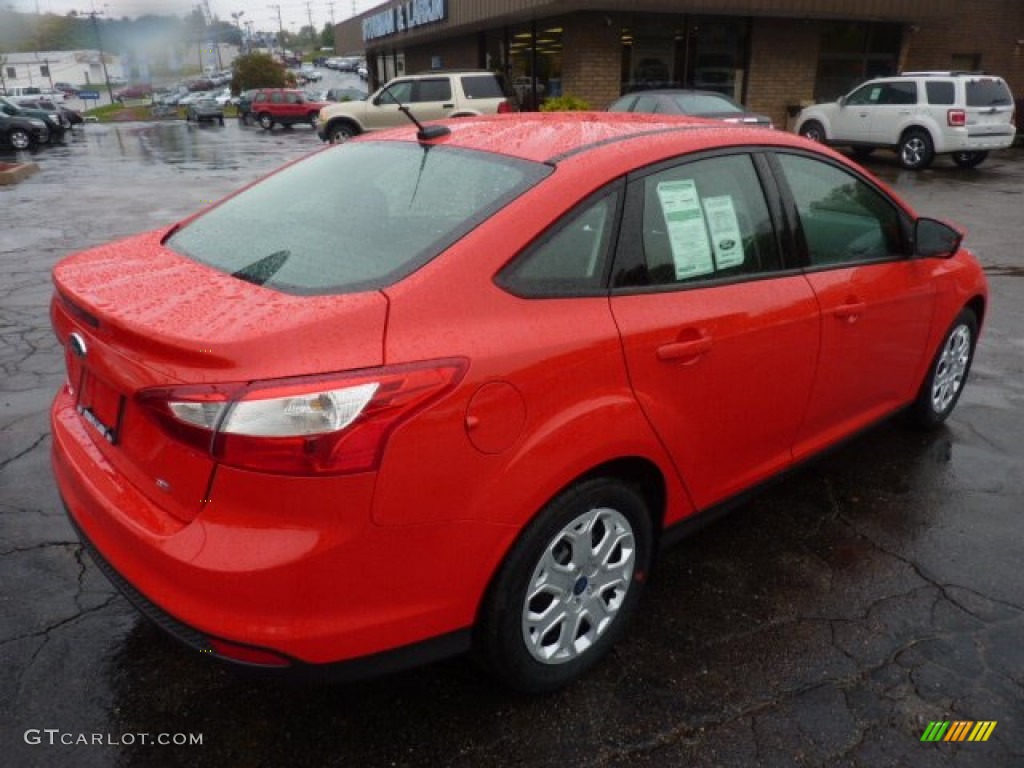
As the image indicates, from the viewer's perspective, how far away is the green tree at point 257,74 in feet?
189

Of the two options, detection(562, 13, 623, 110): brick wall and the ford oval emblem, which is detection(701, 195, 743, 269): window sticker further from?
detection(562, 13, 623, 110): brick wall

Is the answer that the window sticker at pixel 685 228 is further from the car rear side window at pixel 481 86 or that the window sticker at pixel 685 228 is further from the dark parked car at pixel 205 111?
the dark parked car at pixel 205 111

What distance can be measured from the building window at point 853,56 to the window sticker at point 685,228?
23310mm

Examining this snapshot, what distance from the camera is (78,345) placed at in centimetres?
219

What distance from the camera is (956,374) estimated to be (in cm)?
426

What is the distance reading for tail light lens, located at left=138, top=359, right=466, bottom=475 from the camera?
5.69 ft

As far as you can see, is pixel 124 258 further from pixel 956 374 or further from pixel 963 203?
pixel 963 203

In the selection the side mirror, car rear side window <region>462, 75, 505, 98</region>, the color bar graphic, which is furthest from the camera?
car rear side window <region>462, 75, 505, 98</region>

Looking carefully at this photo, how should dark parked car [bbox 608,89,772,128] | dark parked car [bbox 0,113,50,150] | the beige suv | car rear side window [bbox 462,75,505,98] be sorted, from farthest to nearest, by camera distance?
1. dark parked car [bbox 0,113,50,150]
2. car rear side window [bbox 462,75,505,98]
3. the beige suv
4. dark parked car [bbox 608,89,772,128]

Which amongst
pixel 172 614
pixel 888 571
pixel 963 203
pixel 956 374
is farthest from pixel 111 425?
pixel 963 203

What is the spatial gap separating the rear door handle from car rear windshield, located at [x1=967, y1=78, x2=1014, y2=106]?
1652 centimetres

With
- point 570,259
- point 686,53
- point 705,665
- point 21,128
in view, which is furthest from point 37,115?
point 705,665

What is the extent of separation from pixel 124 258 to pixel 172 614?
1251 mm

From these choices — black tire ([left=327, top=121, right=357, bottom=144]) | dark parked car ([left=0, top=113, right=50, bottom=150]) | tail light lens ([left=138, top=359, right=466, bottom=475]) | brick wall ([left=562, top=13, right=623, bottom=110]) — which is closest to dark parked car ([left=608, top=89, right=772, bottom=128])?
brick wall ([left=562, top=13, right=623, bottom=110])
